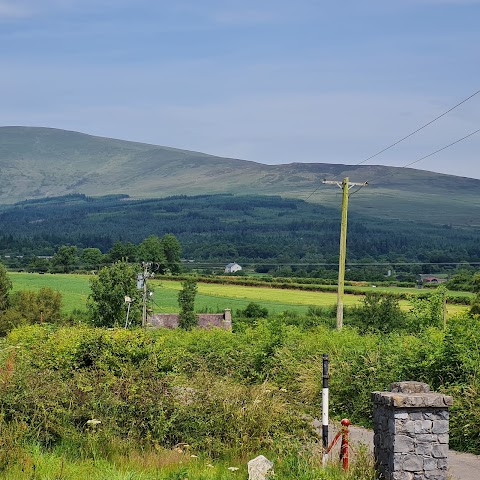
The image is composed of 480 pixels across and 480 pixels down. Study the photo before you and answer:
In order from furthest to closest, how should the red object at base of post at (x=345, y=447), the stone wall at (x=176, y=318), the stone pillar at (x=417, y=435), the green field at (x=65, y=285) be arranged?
the green field at (x=65, y=285) < the stone wall at (x=176, y=318) < the red object at base of post at (x=345, y=447) < the stone pillar at (x=417, y=435)

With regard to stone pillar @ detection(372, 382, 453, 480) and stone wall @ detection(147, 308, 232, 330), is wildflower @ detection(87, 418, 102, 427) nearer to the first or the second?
stone pillar @ detection(372, 382, 453, 480)

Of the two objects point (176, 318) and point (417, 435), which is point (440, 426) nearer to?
point (417, 435)

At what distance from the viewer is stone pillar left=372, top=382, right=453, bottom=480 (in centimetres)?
1119

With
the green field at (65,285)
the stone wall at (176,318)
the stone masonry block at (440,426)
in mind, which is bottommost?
the green field at (65,285)

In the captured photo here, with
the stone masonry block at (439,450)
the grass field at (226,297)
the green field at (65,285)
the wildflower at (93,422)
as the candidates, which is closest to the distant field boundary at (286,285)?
the grass field at (226,297)

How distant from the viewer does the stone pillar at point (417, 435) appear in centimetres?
1119

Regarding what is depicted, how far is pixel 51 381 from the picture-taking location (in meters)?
14.7

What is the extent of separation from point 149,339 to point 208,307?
7508cm

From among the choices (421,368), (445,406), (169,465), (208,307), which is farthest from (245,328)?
(208,307)

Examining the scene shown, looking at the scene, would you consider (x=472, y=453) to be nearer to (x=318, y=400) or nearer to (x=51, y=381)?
(x=318, y=400)

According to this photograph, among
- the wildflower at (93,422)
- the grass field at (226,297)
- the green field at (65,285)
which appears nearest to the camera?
the wildflower at (93,422)

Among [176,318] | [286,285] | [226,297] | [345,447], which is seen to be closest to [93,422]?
[345,447]

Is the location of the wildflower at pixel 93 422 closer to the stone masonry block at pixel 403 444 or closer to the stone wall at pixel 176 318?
the stone masonry block at pixel 403 444

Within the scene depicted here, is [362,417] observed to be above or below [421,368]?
below
